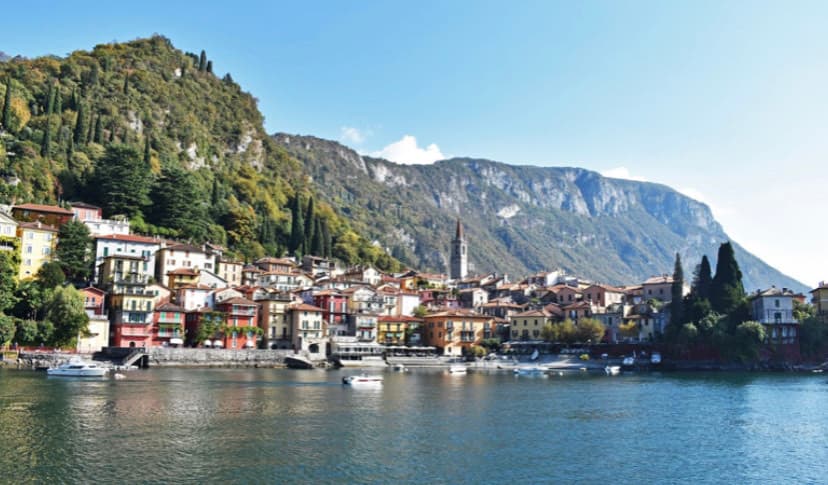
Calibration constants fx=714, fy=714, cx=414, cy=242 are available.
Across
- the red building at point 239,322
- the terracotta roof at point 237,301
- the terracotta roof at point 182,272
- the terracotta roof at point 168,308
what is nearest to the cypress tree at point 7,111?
→ the terracotta roof at point 182,272

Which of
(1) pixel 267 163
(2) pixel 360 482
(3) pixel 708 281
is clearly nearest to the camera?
(2) pixel 360 482

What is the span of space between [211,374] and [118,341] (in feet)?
49.5

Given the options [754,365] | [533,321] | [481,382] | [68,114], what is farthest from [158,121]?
[754,365]

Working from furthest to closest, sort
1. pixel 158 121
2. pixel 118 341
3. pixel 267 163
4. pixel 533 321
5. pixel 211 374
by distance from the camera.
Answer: pixel 267 163, pixel 158 121, pixel 533 321, pixel 118 341, pixel 211 374

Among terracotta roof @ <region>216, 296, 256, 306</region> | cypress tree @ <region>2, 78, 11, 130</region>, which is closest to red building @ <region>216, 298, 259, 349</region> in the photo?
terracotta roof @ <region>216, 296, 256, 306</region>

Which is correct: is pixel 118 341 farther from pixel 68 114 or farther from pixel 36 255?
pixel 68 114

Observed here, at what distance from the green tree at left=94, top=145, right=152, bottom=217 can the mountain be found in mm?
146

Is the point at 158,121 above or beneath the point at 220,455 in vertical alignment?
above

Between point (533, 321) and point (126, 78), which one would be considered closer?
point (533, 321)

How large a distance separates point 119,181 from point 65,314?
106ft

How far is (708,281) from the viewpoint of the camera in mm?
90375

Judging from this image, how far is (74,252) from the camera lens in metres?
77.4

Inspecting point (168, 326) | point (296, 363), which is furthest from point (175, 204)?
point (296, 363)

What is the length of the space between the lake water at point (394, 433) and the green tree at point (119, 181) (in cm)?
4054
